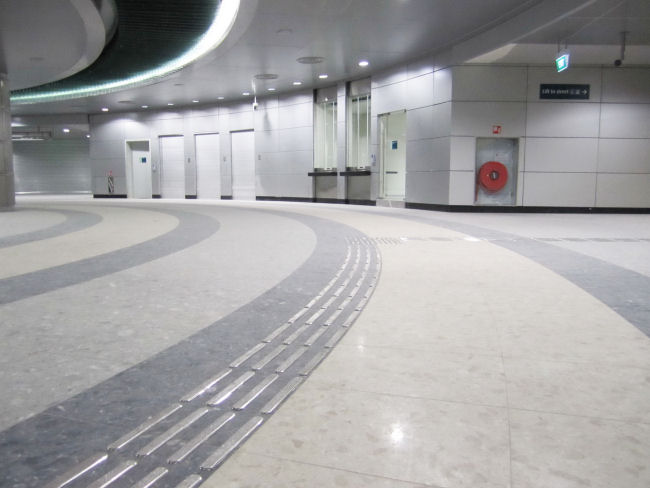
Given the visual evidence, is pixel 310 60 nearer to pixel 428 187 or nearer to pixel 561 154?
pixel 428 187

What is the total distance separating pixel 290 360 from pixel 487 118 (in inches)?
464

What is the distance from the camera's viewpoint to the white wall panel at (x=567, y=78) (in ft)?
41.2

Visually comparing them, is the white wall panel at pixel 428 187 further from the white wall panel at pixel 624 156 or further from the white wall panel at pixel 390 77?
the white wall panel at pixel 624 156

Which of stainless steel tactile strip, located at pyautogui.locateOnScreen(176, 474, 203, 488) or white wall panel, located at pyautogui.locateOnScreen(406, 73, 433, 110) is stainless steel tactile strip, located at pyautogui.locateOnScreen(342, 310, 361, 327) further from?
white wall panel, located at pyautogui.locateOnScreen(406, 73, 433, 110)

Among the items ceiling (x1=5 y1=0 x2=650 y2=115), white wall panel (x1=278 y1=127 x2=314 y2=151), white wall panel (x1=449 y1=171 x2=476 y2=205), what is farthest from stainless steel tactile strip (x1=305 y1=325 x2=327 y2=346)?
white wall panel (x1=278 y1=127 x2=314 y2=151)

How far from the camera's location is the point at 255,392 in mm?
2092

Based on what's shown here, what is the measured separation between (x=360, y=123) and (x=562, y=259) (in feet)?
41.6

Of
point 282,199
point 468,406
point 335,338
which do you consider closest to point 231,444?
point 468,406

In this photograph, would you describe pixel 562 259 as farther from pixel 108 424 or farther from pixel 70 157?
pixel 70 157

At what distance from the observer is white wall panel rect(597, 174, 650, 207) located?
505 inches

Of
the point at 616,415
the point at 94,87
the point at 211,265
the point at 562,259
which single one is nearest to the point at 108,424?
the point at 616,415

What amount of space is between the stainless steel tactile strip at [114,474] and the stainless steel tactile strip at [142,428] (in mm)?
116

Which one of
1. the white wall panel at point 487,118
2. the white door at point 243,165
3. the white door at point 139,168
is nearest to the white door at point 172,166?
the white door at point 139,168

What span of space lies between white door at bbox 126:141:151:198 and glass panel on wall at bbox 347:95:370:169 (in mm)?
12128
